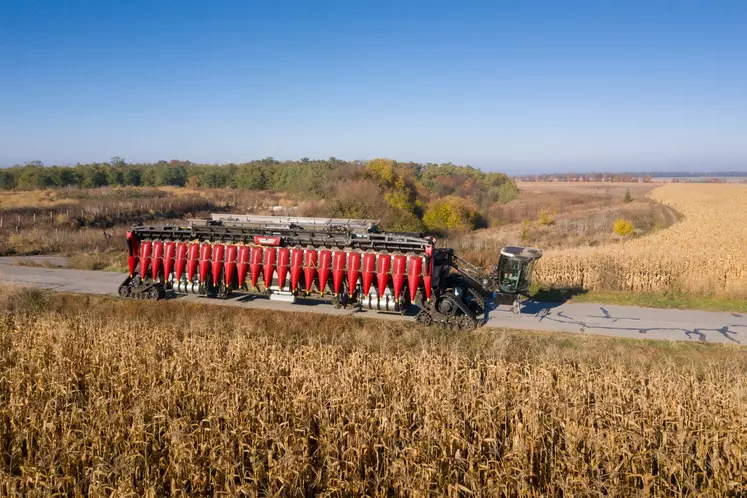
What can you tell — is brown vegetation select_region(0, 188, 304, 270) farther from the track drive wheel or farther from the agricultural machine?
the track drive wheel

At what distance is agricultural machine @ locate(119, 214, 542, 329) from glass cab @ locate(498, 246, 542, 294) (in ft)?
0.11

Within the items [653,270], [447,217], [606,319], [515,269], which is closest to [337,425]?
[515,269]

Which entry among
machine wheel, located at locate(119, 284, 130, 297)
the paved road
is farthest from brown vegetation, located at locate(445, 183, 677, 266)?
machine wheel, located at locate(119, 284, 130, 297)

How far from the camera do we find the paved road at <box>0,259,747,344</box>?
1644 centimetres

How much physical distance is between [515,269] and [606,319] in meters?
3.72

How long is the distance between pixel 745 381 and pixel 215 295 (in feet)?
56.1

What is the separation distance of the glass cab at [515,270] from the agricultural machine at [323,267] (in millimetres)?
34

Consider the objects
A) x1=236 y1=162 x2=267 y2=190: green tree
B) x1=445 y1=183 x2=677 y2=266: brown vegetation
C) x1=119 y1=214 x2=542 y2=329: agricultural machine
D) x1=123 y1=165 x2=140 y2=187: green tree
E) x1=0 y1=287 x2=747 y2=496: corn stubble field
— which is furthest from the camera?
x1=123 y1=165 x2=140 y2=187: green tree

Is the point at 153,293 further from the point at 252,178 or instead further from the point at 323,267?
the point at 252,178

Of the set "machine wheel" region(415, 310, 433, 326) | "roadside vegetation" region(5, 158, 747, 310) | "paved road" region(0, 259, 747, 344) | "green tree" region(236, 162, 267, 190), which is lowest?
"paved road" region(0, 259, 747, 344)

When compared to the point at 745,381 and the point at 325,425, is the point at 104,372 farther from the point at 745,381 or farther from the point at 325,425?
the point at 745,381

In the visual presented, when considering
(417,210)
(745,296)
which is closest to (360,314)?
(745,296)

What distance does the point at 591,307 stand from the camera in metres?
19.7

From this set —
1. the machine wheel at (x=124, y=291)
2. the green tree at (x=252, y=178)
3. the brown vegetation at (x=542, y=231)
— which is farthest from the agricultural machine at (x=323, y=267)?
the green tree at (x=252, y=178)
